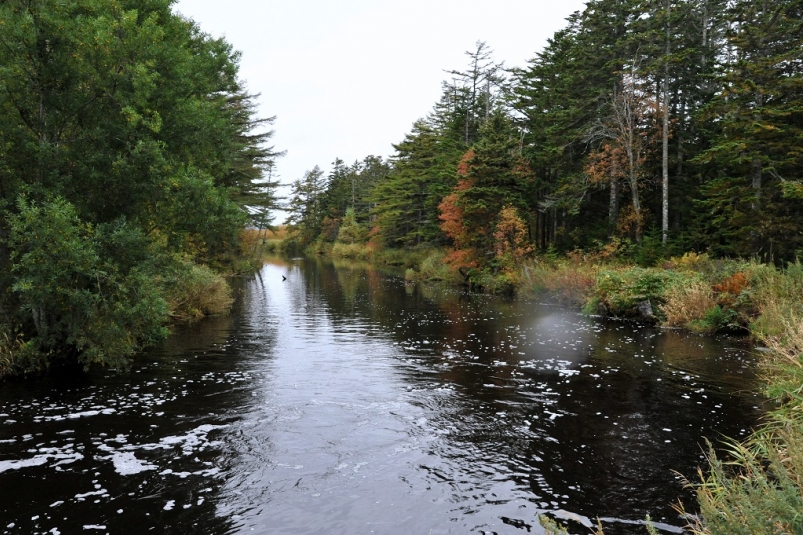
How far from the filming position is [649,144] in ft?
106

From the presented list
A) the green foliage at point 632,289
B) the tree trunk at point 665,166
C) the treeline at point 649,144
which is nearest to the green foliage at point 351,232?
the treeline at point 649,144

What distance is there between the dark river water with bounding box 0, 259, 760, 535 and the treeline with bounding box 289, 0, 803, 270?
10.7 metres

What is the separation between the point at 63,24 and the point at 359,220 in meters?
75.3

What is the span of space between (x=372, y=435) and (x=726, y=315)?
14.6 metres

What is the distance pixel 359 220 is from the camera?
8700 centimetres

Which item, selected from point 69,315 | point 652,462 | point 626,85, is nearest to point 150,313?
point 69,315

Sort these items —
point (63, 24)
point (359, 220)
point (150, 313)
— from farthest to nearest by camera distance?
point (359, 220) < point (150, 313) < point (63, 24)

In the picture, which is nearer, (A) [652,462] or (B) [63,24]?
(A) [652,462]

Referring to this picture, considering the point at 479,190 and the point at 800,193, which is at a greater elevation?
the point at 479,190

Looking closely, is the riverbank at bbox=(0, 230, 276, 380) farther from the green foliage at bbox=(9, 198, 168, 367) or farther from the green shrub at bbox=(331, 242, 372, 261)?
the green shrub at bbox=(331, 242, 372, 261)

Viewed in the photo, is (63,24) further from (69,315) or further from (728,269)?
(728,269)

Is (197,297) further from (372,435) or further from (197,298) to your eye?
(372,435)

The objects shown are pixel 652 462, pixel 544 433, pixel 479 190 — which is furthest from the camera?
pixel 479 190

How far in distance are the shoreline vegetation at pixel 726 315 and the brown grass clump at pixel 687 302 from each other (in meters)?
0.04
